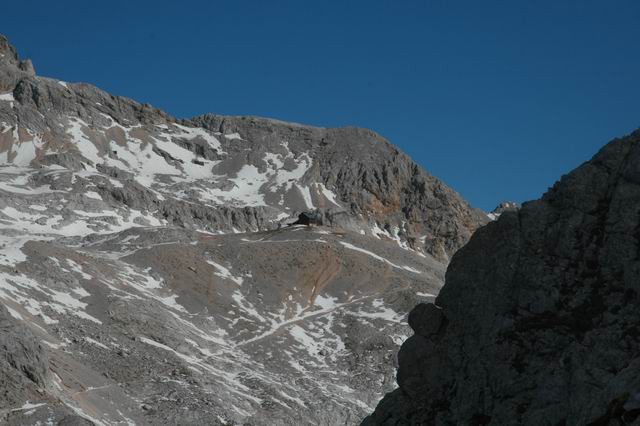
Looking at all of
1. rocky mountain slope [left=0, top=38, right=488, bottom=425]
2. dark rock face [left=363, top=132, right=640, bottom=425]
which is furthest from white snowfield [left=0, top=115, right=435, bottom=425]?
dark rock face [left=363, top=132, right=640, bottom=425]

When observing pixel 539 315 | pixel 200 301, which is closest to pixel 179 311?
pixel 200 301

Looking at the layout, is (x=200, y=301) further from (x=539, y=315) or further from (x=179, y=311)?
(x=539, y=315)

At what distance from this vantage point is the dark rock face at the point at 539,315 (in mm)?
21672

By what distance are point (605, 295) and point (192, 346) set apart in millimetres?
71131

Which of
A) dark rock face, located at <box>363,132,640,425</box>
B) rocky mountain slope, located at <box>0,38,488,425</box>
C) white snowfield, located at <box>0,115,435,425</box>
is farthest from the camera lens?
white snowfield, located at <box>0,115,435,425</box>

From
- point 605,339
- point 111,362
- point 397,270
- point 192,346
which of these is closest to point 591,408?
point 605,339

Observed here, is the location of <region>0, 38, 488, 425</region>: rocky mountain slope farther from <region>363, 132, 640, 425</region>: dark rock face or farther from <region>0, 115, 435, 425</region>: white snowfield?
<region>363, 132, 640, 425</region>: dark rock face

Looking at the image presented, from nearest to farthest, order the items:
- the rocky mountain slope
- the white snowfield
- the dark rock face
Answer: the dark rock face, the rocky mountain slope, the white snowfield

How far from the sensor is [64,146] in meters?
193

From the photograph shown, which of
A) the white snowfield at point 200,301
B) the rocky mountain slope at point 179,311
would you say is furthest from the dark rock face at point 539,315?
the white snowfield at point 200,301

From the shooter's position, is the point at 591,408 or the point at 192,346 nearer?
the point at 591,408

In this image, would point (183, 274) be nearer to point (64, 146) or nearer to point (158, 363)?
point (158, 363)

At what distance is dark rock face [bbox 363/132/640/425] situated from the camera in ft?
71.1

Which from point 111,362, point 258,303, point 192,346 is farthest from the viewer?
point 258,303
